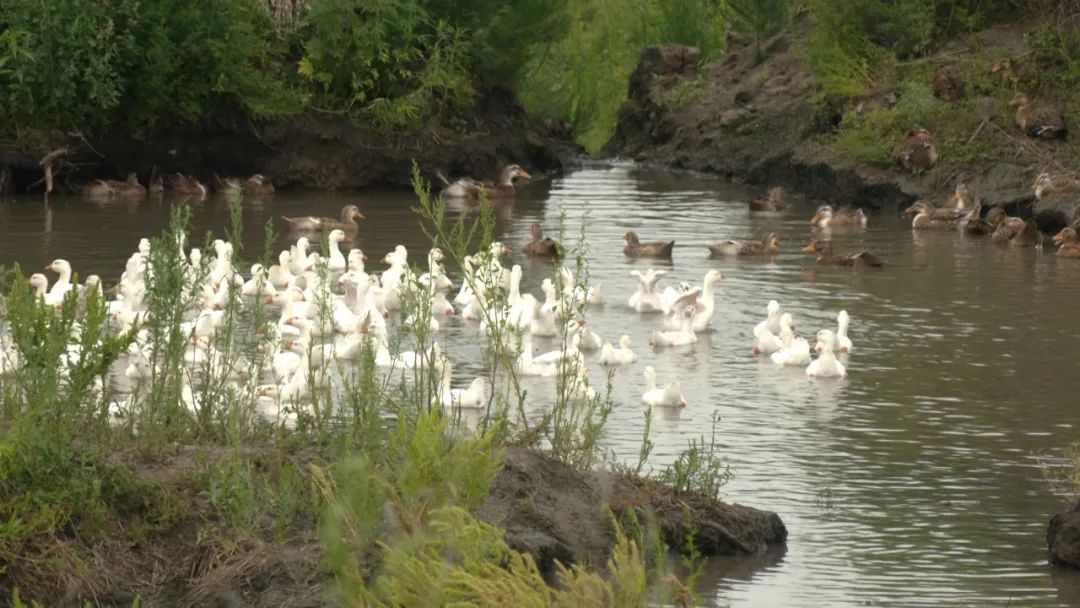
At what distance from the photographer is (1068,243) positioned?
21219mm

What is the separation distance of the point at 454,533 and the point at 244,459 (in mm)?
2608

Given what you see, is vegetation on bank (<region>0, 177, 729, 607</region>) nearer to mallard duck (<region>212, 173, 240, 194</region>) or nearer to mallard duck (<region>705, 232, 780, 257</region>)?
mallard duck (<region>705, 232, 780, 257</region>)

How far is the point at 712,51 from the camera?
46.7 metres

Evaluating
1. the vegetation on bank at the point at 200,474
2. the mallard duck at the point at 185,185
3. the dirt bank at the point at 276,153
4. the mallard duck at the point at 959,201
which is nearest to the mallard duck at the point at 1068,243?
the mallard duck at the point at 959,201

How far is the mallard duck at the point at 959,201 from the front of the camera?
24.8m

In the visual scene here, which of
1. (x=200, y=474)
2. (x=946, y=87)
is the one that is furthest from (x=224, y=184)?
(x=200, y=474)

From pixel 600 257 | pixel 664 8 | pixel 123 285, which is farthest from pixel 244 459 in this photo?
pixel 664 8

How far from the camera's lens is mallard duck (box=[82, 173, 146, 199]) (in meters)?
27.6

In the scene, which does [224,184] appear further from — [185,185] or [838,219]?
[838,219]

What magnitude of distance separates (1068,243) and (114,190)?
13748 mm

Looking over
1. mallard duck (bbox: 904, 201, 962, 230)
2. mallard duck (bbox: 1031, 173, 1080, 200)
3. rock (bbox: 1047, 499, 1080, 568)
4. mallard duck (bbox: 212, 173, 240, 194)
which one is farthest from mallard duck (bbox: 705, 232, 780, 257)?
rock (bbox: 1047, 499, 1080, 568)

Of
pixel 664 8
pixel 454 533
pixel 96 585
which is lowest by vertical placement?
pixel 96 585

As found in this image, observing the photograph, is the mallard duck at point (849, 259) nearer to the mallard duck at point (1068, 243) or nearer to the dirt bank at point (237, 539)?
the mallard duck at point (1068, 243)

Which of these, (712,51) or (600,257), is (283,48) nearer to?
(600,257)
